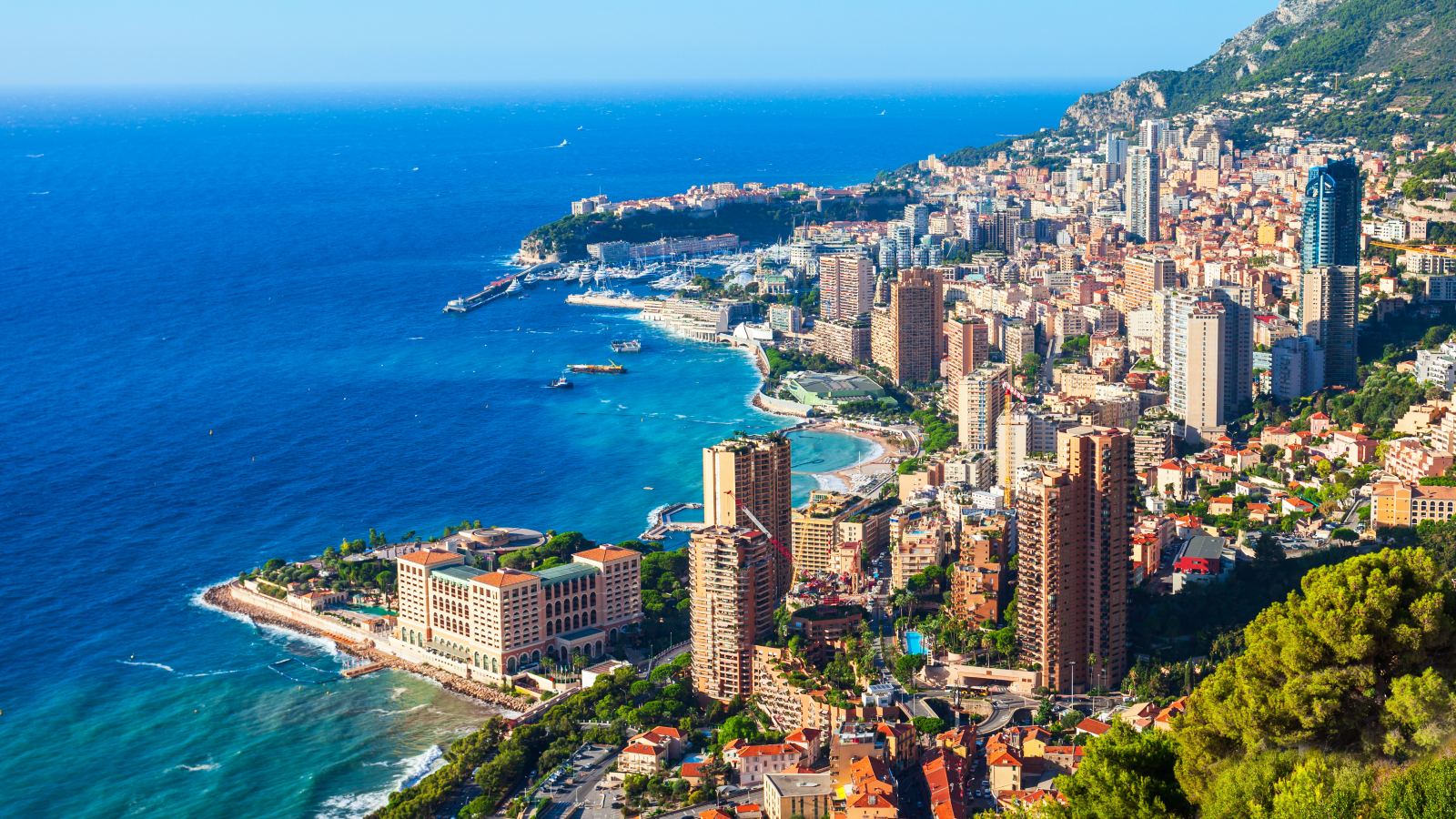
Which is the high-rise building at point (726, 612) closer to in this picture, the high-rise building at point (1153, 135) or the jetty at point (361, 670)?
the jetty at point (361, 670)

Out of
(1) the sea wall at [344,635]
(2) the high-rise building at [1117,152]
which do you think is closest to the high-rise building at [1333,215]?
(1) the sea wall at [344,635]

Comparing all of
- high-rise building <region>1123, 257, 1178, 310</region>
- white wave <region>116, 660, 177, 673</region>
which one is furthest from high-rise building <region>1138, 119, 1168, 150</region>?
white wave <region>116, 660, 177, 673</region>

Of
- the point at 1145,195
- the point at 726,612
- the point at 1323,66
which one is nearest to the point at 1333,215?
the point at 1145,195

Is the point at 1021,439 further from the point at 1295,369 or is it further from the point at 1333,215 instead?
the point at 1333,215

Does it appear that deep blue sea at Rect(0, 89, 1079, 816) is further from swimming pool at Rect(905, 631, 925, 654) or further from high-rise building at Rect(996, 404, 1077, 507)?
swimming pool at Rect(905, 631, 925, 654)

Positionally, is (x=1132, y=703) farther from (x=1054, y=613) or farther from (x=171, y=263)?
(x=171, y=263)

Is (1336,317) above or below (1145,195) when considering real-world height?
below
